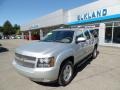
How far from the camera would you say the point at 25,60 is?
4.62 meters

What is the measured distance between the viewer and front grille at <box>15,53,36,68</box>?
4430 millimetres

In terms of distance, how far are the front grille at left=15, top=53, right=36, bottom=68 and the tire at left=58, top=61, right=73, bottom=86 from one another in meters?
0.98

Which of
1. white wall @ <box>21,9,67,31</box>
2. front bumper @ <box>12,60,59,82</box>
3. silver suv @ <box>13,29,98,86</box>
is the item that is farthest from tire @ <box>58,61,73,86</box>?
white wall @ <box>21,9,67,31</box>

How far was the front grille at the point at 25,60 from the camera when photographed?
4430mm

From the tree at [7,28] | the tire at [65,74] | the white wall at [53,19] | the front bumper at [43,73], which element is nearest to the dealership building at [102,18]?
the white wall at [53,19]

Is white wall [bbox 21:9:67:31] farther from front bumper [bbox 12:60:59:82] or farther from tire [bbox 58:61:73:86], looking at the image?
front bumper [bbox 12:60:59:82]

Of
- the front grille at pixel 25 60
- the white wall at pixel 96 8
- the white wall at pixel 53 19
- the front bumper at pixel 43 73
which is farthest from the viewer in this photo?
the white wall at pixel 53 19

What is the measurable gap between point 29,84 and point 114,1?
14.8 m

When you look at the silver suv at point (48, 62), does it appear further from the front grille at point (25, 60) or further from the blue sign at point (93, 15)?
the blue sign at point (93, 15)

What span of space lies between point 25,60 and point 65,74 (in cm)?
146

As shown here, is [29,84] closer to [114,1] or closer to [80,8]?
[114,1]

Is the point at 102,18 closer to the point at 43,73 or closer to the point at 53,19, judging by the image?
the point at 53,19

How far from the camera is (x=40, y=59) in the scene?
14.3ft

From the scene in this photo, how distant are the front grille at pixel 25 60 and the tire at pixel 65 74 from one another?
983 mm
